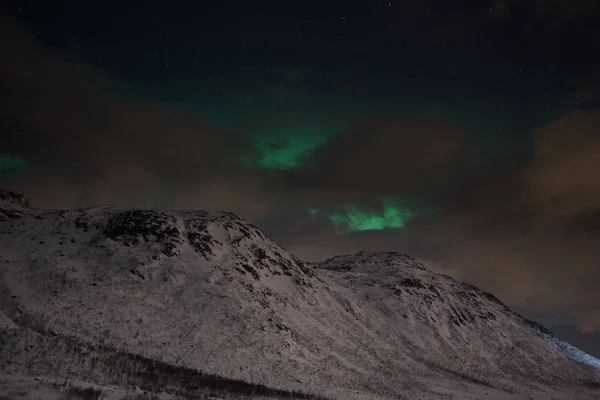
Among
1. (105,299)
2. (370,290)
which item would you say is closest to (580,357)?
(370,290)

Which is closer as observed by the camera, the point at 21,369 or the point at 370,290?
the point at 21,369

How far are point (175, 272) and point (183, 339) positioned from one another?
11602mm

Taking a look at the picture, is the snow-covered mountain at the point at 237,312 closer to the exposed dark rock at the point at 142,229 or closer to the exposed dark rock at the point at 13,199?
the exposed dark rock at the point at 142,229

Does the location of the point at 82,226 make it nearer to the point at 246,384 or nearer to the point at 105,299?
the point at 105,299

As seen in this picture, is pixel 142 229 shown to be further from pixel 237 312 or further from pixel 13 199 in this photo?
pixel 13 199

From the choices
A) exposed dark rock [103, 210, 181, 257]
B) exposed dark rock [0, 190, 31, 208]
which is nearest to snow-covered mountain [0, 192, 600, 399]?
exposed dark rock [103, 210, 181, 257]

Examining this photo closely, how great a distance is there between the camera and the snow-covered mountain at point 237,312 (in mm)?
32312

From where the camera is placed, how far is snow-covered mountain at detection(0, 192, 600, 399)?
32.3 metres

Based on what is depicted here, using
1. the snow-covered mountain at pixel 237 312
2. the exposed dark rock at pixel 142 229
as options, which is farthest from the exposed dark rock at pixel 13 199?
the exposed dark rock at pixel 142 229

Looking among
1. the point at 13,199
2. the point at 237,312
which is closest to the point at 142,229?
the point at 237,312

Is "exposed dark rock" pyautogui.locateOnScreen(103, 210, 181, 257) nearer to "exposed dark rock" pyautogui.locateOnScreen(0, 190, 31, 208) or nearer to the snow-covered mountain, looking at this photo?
the snow-covered mountain

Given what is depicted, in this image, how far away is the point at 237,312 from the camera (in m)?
40.7

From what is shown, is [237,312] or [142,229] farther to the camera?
[142,229]

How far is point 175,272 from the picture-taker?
43.9m
